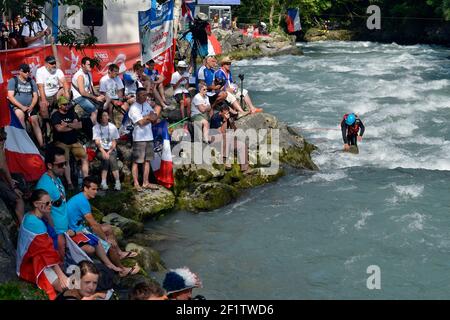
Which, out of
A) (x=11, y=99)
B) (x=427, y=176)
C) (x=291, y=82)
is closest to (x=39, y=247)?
(x=11, y=99)

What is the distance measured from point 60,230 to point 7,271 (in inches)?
30.6

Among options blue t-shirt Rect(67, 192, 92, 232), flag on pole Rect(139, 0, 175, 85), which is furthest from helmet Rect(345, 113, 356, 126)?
blue t-shirt Rect(67, 192, 92, 232)

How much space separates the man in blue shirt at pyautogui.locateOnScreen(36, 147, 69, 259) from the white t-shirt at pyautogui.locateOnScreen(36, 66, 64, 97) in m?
3.67

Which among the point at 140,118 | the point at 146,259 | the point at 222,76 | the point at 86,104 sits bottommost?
the point at 146,259

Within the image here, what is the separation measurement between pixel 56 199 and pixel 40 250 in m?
1.03

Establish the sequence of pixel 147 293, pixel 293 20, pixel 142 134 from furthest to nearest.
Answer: pixel 293 20
pixel 142 134
pixel 147 293

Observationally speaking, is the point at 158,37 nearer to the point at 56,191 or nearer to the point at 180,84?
the point at 180,84

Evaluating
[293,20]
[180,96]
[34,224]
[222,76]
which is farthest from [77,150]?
[293,20]

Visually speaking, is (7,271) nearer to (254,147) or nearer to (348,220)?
(348,220)

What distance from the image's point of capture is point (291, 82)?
30.2m

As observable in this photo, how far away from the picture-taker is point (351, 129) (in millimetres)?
17109

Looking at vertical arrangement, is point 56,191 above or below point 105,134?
below

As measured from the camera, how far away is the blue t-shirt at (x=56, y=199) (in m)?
8.13

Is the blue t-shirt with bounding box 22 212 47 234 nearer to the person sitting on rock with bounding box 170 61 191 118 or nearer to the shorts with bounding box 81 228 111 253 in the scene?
the shorts with bounding box 81 228 111 253
